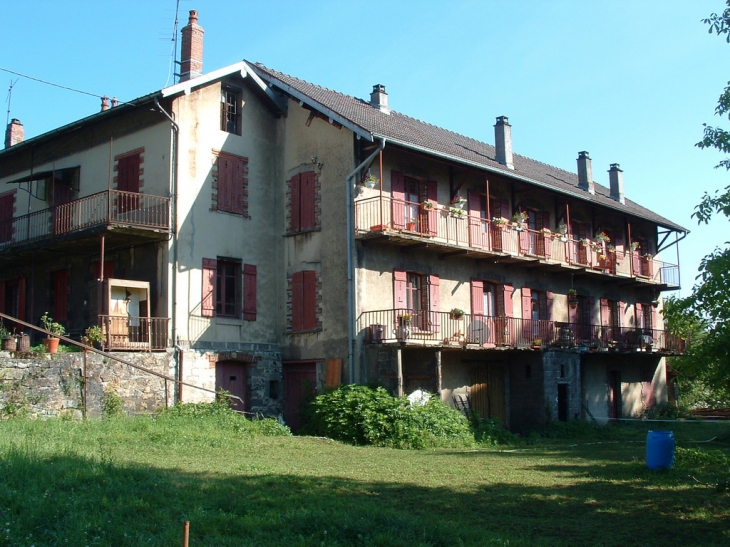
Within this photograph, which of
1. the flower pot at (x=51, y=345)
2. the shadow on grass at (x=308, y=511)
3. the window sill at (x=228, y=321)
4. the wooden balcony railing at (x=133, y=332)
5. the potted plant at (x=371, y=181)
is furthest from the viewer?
the potted plant at (x=371, y=181)

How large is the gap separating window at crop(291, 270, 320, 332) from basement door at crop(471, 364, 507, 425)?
5634mm

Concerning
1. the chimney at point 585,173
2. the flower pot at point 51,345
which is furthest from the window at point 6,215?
the chimney at point 585,173

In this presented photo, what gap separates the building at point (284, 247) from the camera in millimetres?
21859

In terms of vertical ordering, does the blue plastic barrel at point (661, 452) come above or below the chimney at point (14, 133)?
below

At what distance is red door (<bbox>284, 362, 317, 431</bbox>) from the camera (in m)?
23.0

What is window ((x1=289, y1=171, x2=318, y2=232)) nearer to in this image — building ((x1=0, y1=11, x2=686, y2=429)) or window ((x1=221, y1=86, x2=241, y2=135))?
building ((x1=0, y1=11, x2=686, y2=429))

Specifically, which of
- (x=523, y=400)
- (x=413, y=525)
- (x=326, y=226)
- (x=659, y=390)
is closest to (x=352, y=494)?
(x=413, y=525)

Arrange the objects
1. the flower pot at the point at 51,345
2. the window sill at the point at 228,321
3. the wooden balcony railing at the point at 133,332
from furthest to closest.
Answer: the window sill at the point at 228,321 < the wooden balcony railing at the point at 133,332 < the flower pot at the point at 51,345

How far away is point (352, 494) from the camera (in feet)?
38.7

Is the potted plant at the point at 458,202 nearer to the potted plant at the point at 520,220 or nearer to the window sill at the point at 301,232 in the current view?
the potted plant at the point at 520,220

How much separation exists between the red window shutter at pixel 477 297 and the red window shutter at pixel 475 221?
1.35 metres

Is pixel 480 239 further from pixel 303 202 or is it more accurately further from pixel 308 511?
pixel 308 511

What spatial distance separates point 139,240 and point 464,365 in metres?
10.3

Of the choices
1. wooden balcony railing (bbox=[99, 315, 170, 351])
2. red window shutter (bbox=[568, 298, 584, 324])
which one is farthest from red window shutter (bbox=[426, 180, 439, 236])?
red window shutter (bbox=[568, 298, 584, 324])
